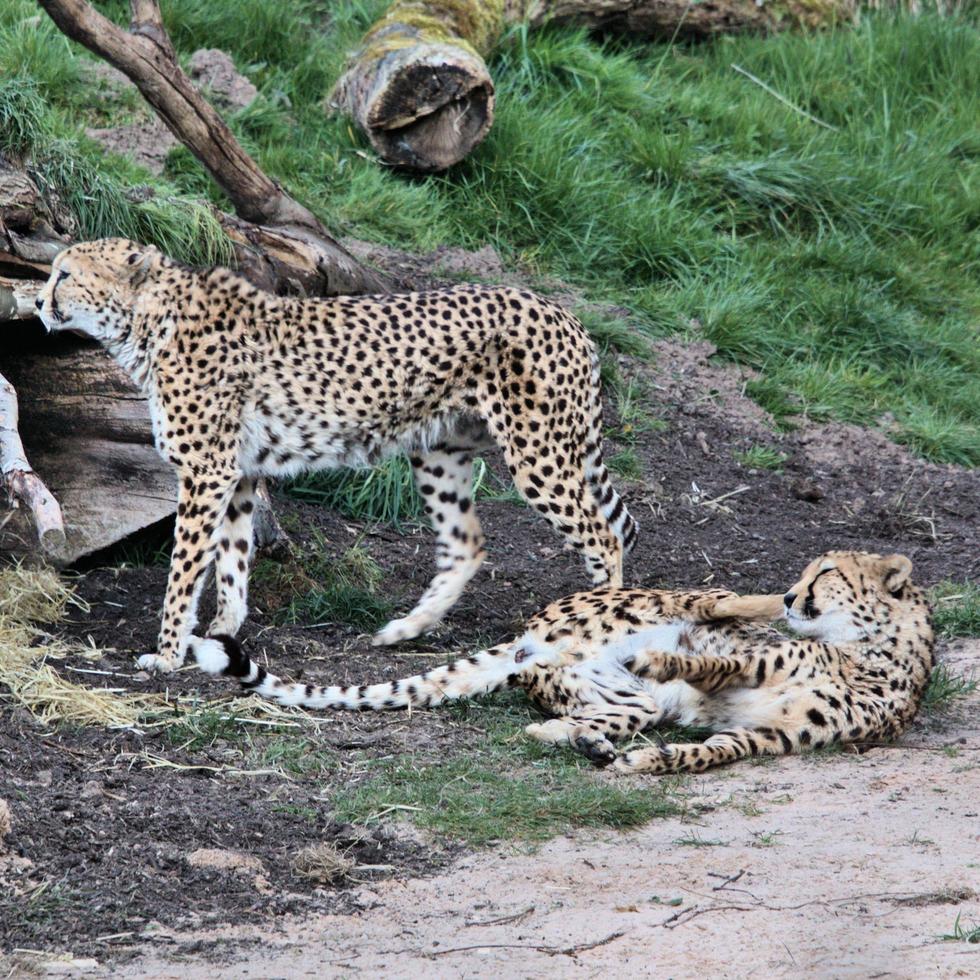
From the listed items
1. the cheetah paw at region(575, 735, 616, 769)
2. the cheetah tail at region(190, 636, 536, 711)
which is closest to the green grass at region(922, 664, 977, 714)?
the cheetah paw at region(575, 735, 616, 769)

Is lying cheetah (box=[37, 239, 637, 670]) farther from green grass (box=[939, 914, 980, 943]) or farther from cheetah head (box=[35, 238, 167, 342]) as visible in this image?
green grass (box=[939, 914, 980, 943])

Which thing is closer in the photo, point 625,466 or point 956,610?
point 956,610

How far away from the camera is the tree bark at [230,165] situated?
5820mm

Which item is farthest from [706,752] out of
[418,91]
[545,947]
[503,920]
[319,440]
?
[418,91]

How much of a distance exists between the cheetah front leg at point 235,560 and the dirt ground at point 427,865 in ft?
0.40

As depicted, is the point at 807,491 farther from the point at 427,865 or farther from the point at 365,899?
the point at 365,899

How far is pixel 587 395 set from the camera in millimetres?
5480

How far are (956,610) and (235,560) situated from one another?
2658mm

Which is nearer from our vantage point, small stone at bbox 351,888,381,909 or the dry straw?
small stone at bbox 351,888,381,909

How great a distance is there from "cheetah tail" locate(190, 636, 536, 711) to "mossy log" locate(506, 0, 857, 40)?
17.4ft

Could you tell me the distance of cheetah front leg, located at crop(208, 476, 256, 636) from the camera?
5.33 m

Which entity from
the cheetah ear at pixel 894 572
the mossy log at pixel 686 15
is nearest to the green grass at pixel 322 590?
the cheetah ear at pixel 894 572

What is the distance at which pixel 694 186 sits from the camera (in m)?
8.67

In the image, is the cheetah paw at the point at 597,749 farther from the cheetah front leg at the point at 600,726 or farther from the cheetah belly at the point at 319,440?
the cheetah belly at the point at 319,440
